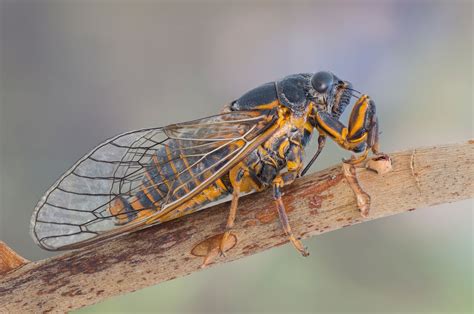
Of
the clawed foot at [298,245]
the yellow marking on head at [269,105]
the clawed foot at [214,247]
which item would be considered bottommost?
the clawed foot at [298,245]

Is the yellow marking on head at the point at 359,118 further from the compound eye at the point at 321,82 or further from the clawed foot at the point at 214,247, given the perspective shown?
the clawed foot at the point at 214,247

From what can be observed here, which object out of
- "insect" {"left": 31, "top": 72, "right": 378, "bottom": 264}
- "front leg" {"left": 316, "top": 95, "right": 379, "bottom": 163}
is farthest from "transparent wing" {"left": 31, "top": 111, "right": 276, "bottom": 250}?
"front leg" {"left": 316, "top": 95, "right": 379, "bottom": 163}

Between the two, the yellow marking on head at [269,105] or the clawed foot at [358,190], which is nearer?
the clawed foot at [358,190]

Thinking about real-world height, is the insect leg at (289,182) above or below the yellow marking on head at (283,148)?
below

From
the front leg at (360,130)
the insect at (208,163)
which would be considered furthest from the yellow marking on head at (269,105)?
the front leg at (360,130)

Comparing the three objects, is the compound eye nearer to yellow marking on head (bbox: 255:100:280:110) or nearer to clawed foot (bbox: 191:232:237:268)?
yellow marking on head (bbox: 255:100:280:110)
